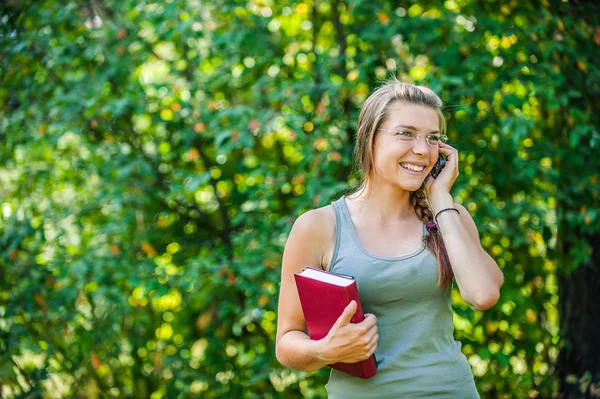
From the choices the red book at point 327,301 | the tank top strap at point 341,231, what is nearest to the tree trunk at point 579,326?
the tank top strap at point 341,231

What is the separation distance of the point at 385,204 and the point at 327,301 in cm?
41

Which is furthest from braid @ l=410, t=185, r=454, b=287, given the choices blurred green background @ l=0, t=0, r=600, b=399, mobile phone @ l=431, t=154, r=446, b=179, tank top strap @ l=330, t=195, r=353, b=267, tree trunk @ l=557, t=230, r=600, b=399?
tree trunk @ l=557, t=230, r=600, b=399

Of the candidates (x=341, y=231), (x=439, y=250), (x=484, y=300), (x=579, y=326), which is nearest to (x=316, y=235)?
(x=341, y=231)

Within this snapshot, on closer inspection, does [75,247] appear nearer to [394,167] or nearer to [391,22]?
[391,22]

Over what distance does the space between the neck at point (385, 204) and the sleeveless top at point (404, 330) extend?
0.45 feet

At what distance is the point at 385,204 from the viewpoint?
197 cm

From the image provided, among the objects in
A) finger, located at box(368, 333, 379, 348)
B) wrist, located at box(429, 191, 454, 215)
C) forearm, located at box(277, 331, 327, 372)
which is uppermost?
wrist, located at box(429, 191, 454, 215)

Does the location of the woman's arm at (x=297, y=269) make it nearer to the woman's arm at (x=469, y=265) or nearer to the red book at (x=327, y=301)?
the red book at (x=327, y=301)

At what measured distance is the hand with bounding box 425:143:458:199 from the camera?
1.98 metres

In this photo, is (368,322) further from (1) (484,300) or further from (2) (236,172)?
(2) (236,172)

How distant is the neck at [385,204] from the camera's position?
1958mm

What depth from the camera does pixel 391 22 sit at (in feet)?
11.7

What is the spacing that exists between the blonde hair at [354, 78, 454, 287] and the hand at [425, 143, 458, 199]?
5cm

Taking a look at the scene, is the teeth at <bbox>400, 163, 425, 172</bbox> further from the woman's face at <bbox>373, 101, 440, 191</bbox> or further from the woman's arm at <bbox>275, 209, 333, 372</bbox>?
the woman's arm at <bbox>275, 209, 333, 372</bbox>
